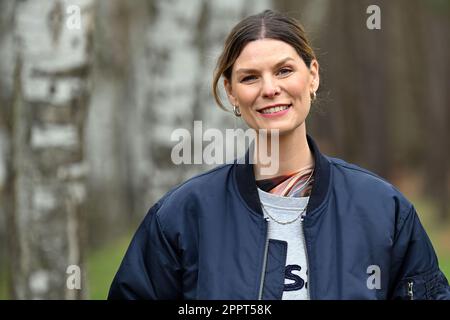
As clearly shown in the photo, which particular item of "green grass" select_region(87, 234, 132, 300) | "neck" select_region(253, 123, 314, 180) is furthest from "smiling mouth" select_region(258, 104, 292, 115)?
"green grass" select_region(87, 234, 132, 300)

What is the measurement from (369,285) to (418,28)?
23544mm

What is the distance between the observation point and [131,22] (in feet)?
73.7

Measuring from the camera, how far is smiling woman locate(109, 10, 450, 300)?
11.3 ft

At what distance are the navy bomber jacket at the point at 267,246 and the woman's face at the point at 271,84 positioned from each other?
19cm

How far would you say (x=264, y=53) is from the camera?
3.60m

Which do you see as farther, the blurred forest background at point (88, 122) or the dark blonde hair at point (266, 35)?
the blurred forest background at point (88, 122)

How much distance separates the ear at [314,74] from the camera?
149 inches

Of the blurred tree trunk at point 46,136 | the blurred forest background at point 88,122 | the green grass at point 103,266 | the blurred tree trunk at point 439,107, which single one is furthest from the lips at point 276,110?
the blurred tree trunk at point 439,107

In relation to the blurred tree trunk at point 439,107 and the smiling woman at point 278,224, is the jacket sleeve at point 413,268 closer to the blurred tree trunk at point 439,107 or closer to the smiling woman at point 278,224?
the smiling woman at point 278,224

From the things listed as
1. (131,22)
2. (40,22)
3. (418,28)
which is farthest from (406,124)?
→ (40,22)

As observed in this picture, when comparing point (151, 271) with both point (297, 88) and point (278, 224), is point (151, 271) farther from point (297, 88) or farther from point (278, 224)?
point (297, 88)

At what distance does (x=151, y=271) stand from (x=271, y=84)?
0.82 metres

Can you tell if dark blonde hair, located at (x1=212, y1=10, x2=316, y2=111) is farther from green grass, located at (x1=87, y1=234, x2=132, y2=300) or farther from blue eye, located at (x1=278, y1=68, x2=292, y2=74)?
green grass, located at (x1=87, y1=234, x2=132, y2=300)
